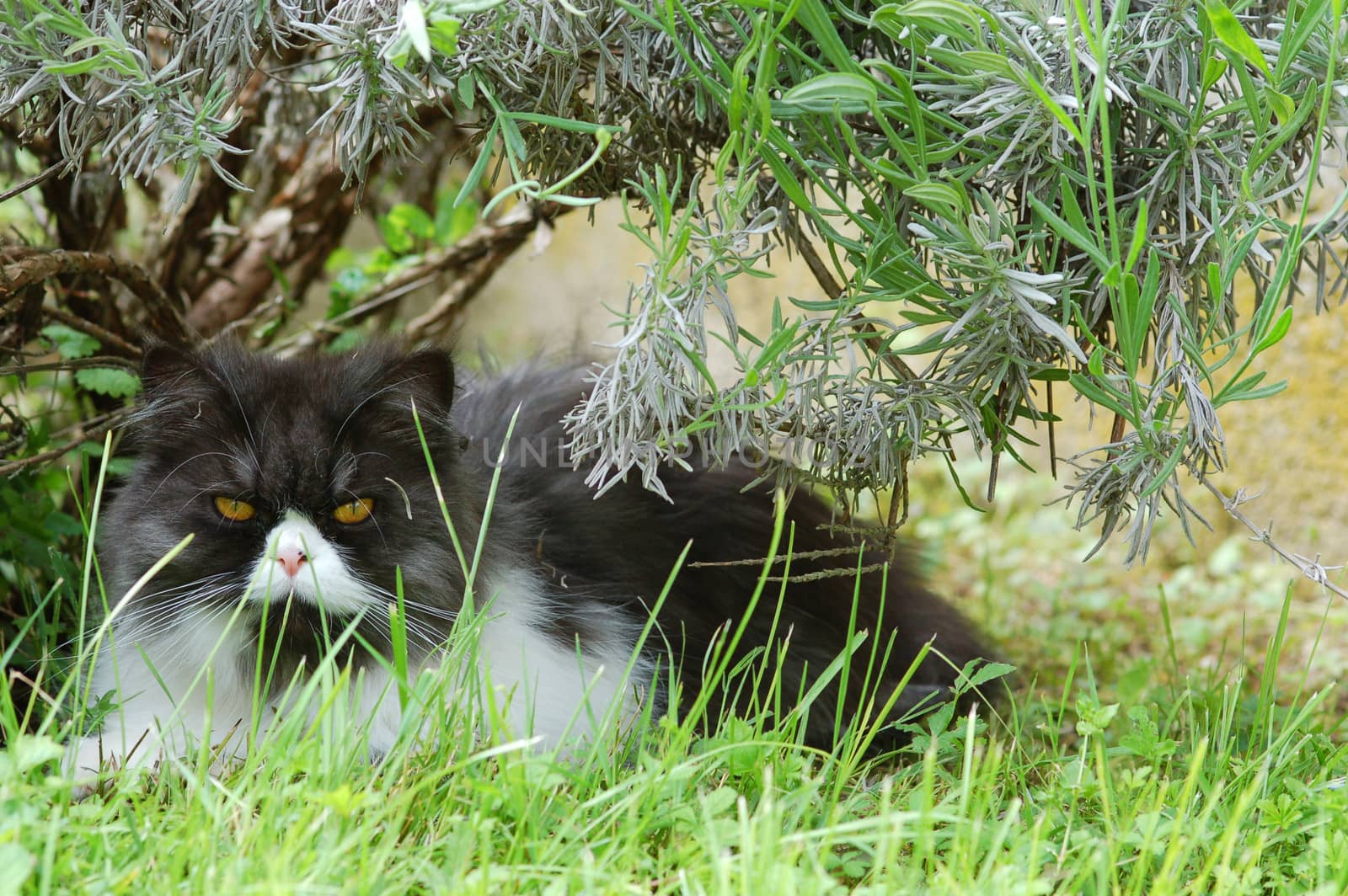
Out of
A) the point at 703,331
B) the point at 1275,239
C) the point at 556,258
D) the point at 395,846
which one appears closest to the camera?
the point at 395,846

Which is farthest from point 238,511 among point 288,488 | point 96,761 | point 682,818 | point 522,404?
point 682,818

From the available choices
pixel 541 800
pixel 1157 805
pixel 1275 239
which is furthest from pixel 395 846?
pixel 1275 239

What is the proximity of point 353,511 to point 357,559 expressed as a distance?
0.22 feet

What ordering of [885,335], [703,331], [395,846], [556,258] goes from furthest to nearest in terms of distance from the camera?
[556,258] → [885,335] → [703,331] → [395,846]

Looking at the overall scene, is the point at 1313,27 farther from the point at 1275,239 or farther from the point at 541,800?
the point at 541,800

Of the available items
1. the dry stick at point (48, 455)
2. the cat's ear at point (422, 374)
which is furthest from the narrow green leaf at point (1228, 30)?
the dry stick at point (48, 455)

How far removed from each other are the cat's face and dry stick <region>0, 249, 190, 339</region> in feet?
0.91

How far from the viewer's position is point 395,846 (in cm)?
125

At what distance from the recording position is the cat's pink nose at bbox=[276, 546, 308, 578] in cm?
153

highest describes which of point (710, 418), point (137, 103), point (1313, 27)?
point (1313, 27)

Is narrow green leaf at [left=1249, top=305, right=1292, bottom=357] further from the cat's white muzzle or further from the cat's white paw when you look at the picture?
the cat's white paw

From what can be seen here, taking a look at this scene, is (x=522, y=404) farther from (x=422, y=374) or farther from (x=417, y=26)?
(x=417, y=26)

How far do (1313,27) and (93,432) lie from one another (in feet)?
6.44

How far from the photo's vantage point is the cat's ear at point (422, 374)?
1.73m
